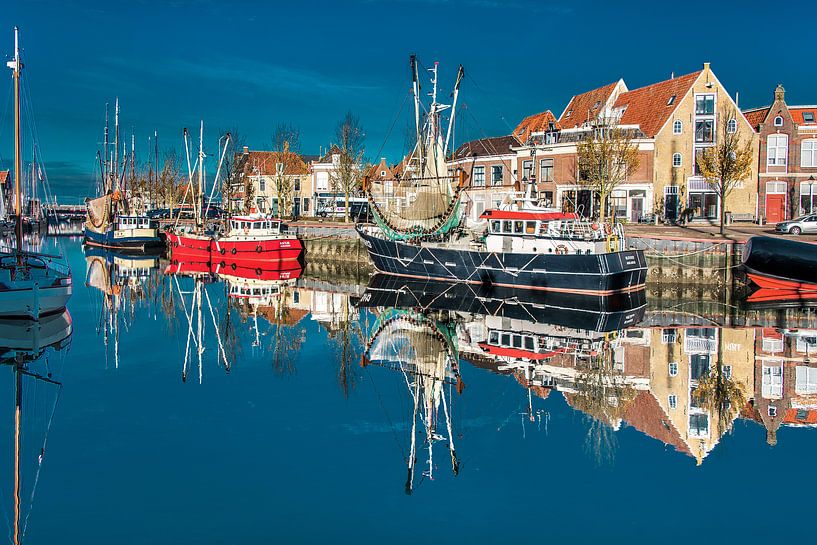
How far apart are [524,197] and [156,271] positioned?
2360cm

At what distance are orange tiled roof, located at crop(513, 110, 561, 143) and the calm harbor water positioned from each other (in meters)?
35.3

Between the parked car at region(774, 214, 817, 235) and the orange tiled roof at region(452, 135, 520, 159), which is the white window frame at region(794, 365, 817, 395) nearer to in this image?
the parked car at region(774, 214, 817, 235)

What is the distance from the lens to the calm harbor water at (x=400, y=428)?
35.6 feet

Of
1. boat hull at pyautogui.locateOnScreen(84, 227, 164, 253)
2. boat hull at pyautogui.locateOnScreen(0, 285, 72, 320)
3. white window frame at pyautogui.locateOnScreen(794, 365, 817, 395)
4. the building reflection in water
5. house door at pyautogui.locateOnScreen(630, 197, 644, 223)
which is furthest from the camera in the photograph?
boat hull at pyautogui.locateOnScreen(84, 227, 164, 253)

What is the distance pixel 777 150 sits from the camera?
51812mm

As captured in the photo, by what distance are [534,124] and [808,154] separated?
68.3ft

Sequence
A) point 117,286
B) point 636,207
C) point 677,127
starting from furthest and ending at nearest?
point 636,207 < point 677,127 < point 117,286

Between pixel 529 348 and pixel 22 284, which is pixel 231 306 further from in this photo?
pixel 529 348

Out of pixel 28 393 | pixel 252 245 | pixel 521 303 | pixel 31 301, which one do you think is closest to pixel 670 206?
pixel 521 303

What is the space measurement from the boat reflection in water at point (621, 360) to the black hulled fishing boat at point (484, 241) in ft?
5.66

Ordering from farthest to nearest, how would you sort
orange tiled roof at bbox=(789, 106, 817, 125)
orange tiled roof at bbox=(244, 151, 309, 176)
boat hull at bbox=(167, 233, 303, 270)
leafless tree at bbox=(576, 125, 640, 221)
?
orange tiled roof at bbox=(244, 151, 309, 176) → orange tiled roof at bbox=(789, 106, 817, 125) → boat hull at bbox=(167, 233, 303, 270) → leafless tree at bbox=(576, 125, 640, 221)

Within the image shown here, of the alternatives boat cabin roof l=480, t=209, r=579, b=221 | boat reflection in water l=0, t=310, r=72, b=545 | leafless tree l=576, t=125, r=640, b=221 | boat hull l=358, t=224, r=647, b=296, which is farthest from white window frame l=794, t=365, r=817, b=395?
leafless tree l=576, t=125, r=640, b=221

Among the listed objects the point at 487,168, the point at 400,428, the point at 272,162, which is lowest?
the point at 400,428

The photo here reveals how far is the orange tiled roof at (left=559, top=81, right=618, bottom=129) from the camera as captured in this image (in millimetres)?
58406
